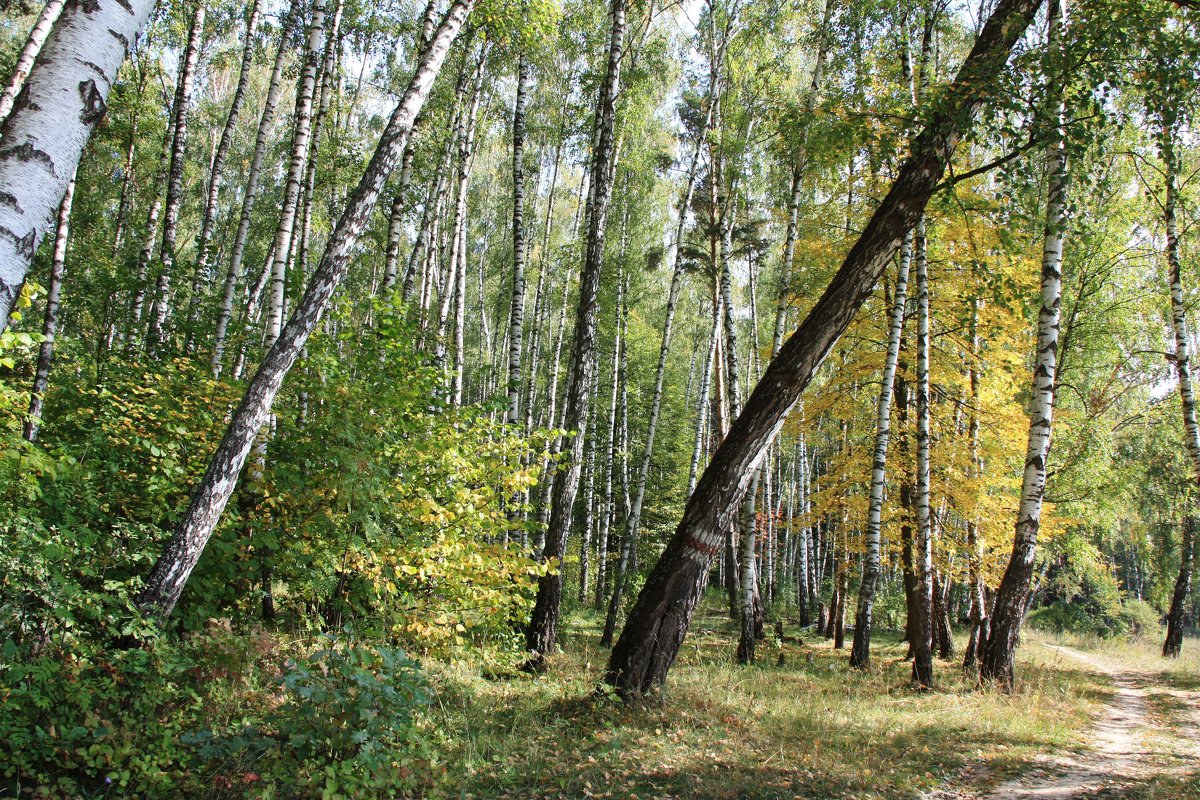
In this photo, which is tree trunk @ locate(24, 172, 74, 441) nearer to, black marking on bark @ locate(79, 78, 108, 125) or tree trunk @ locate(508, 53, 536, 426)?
tree trunk @ locate(508, 53, 536, 426)

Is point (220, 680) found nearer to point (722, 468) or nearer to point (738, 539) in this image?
point (722, 468)

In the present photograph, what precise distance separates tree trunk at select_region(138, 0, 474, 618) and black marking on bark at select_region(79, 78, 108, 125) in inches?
109

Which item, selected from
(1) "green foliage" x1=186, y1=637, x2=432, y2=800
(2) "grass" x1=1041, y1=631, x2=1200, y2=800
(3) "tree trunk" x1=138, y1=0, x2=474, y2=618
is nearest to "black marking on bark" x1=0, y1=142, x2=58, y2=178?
(1) "green foliage" x1=186, y1=637, x2=432, y2=800

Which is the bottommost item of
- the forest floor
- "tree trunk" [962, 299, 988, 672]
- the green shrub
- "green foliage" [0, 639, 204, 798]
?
the green shrub

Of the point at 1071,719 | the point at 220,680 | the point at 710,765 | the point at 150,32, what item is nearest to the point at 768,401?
the point at 710,765

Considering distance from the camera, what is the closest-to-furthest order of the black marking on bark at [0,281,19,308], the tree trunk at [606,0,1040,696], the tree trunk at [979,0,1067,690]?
the black marking on bark at [0,281,19,308]
the tree trunk at [606,0,1040,696]
the tree trunk at [979,0,1067,690]

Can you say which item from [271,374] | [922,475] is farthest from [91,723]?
[922,475]

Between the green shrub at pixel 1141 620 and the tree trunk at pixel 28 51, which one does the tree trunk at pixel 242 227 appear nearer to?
the tree trunk at pixel 28 51

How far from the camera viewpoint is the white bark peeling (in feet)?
5.48

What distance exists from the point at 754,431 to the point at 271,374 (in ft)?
12.4

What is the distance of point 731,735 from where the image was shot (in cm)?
503

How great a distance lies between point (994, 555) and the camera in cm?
1227

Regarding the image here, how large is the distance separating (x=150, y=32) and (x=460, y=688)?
14.9m

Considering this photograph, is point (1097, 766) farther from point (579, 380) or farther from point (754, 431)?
point (579, 380)
